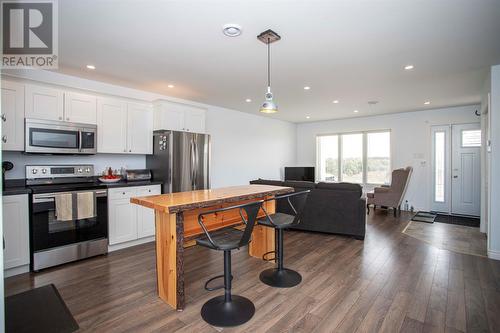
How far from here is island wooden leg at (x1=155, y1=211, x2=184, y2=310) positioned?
93.7 inches

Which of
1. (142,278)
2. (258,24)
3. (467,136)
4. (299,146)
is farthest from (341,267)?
(299,146)

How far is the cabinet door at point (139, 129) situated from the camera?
4.33 m

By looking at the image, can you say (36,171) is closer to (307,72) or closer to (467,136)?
(307,72)

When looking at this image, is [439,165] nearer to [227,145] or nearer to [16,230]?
[227,145]

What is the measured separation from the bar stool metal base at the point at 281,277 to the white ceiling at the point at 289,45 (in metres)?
2.57

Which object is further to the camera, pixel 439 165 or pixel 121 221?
pixel 439 165

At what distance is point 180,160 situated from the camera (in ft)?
14.5

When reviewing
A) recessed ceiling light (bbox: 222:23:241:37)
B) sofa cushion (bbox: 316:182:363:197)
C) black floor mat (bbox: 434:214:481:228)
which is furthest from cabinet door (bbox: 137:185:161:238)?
black floor mat (bbox: 434:214:481:228)

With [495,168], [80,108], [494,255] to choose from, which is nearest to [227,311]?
[80,108]

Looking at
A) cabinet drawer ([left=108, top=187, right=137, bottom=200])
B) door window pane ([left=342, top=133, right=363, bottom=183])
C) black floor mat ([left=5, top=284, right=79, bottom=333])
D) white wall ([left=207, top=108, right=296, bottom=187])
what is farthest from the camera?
door window pane ([left=342, top=133, right=363, bottom=183])

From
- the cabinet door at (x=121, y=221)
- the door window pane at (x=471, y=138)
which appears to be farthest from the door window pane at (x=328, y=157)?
the cabinet door at (x=121, y=221)

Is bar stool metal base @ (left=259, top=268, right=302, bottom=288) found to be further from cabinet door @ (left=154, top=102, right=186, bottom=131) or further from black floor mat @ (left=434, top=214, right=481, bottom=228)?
black floor mat @ (left=434, top=214, right=481, bottom=228)

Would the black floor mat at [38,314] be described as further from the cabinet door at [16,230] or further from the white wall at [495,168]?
the white wall at [495,168]

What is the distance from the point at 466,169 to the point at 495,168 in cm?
306
